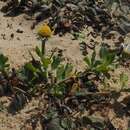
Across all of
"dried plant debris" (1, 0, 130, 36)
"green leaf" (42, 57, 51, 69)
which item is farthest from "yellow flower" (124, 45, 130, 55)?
"green leaf" (42, 57, 51, 69)

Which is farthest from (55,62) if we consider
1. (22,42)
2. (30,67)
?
(22,42)

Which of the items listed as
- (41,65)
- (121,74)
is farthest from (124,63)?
(41,65)

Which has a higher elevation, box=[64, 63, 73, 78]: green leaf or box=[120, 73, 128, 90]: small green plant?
box=[64, 63, 73, 78]: green leaf

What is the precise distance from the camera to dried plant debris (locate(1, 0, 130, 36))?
520 centimetres

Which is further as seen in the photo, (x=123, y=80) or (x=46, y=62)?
(x=123, y=80)

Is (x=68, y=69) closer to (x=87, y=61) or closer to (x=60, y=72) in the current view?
(x=60, y=72)

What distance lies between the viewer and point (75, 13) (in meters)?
5.27

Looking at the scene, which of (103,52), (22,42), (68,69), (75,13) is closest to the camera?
(68,69)

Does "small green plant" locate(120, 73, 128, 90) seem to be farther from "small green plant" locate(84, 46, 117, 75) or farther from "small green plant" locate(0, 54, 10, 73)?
"small green plant" locate(0, 54, 10, 73)

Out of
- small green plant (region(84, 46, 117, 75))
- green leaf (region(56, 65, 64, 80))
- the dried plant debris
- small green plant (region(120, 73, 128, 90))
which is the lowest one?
small green plant (region(120, 73, 128, 90))

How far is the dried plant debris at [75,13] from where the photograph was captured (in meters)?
5.20

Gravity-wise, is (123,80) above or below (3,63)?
below

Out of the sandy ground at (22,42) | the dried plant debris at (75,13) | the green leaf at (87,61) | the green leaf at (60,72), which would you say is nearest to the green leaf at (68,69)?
the green leaf at (60,72)

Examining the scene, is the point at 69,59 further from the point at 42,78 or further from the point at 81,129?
the point at 81,129
